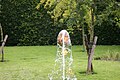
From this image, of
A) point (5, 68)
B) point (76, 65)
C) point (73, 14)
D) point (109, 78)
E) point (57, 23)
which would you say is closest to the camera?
point (109, 78)

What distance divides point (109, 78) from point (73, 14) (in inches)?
79.5

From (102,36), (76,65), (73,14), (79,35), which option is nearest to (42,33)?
(79,35)

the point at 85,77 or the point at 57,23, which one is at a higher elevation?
the point at 57,23

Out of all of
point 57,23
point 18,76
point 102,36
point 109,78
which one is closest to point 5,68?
point 18,76

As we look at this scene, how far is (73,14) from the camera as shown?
898 cm

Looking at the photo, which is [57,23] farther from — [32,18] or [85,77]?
[85,77]

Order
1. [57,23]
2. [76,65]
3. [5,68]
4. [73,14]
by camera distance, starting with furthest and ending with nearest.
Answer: [57,23] → [76,65] → [5,68] → [73,14]

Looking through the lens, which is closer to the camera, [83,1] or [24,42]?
[83,1]

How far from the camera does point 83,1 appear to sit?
844cm

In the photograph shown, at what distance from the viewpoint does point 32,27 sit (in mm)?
18328

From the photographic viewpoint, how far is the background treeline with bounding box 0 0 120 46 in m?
18.2

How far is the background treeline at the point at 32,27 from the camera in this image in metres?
18.2

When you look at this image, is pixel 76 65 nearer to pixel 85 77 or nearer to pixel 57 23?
pixel 85 77

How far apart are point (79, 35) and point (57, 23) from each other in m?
1.43
